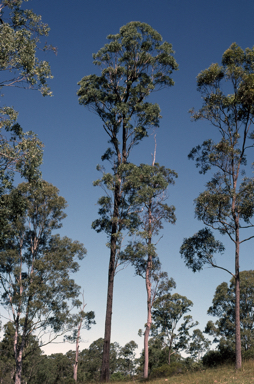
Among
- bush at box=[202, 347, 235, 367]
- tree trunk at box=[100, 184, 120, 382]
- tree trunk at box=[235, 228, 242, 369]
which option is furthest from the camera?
bush at box=[202, 347, 235, 367]

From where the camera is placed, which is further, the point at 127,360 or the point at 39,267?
the point at 127,360

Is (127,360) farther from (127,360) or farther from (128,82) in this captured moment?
(128,82)

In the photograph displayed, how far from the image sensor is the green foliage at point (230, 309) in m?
37.4

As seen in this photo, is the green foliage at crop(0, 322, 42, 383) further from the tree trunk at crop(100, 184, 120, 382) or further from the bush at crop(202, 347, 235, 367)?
the tree trunk at crop(100, 184, 120, 382)

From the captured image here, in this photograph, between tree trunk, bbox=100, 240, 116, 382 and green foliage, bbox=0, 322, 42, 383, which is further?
green foliage, bbox=0, 322, 42, 383

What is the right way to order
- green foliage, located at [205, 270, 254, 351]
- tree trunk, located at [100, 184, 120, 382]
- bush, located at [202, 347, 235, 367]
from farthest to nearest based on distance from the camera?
1. green foliage, located at [205, 270, 254, 351]
2. bush, located at [202, 347, 235, 367]
3. tree trunk, located at [100, 184, 120, 382]

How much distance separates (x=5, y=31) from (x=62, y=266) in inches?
758

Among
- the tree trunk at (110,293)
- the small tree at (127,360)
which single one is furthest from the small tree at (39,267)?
the small tree at (127,360)

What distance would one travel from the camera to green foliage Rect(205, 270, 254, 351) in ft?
123

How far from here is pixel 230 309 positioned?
1560 inches

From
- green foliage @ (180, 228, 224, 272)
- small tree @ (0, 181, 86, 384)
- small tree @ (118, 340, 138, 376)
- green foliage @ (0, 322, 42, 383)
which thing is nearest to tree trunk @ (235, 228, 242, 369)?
green foliage @ (180, 228, 224, 272)

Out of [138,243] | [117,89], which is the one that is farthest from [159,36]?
[138,243]

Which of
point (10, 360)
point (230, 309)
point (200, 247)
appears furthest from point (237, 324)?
point (10, 360)

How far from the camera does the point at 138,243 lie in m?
20.8
